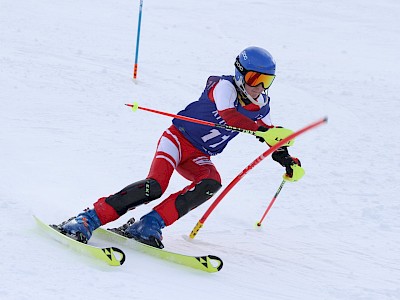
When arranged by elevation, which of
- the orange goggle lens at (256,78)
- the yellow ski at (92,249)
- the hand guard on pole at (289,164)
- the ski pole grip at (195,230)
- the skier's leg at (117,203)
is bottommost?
the ski pole grip at (195,230)

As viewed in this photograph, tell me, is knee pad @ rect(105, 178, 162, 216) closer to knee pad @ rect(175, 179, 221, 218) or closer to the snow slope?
knee pad @ rect(175, 179, 221, 218)

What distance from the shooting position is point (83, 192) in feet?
19.5

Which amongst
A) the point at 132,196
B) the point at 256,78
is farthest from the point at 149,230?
the point at 256,78

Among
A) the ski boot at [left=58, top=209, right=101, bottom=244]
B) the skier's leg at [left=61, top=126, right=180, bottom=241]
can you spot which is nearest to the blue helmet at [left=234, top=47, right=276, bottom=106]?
the skier's leg at [left=61, top=126, right=180, bottom=241]

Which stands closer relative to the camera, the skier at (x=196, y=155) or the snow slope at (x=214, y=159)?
the snow slope at (x=214, y=159)

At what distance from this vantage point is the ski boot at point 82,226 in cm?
454

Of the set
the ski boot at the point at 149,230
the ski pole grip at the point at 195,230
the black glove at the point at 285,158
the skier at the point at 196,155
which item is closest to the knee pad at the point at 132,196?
the skier at the point at 196,155

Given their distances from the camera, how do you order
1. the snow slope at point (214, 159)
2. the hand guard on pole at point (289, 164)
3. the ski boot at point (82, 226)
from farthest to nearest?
the hand guard on pole at point (289, 164), the ski boot at point (82, 226), the snow slope at point (214, 159)

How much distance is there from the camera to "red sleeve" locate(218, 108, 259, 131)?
4703 millimetres

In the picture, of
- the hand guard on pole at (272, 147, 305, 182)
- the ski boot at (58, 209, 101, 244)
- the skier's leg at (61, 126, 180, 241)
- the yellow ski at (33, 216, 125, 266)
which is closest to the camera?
the yellow ski at (33, 216, 125, 266)

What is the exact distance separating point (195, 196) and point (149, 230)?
0.40 meters

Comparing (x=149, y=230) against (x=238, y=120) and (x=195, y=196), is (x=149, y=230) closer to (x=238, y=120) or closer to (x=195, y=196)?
(x=195, y=196)

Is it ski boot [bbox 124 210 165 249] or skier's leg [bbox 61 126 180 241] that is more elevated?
skier's leg [bbox 61 126 180 241]

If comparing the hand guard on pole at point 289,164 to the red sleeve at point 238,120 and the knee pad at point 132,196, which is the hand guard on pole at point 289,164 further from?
the knee pad at point 132,196
